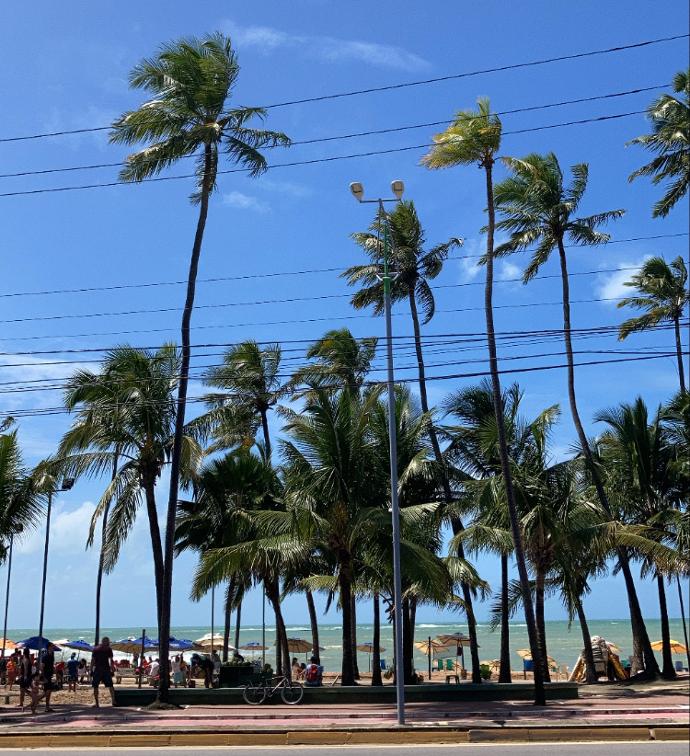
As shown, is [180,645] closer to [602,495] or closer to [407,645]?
[407,645]

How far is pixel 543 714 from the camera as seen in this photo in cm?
1797

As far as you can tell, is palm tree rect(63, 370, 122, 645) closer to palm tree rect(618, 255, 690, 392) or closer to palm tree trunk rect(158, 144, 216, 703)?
palm tree trunk rect(158, 144, 216, 703)

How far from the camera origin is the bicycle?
Result: 2150cm

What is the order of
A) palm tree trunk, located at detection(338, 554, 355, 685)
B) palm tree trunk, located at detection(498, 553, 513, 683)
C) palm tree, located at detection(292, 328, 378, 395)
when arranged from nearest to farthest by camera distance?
palm tree trunk, located at detection(338, 554, 355, 685) → palm tree trunk, located at detection(498, 553, 513, 683) → palm tree, located at detection(292, 328, 378, 395)

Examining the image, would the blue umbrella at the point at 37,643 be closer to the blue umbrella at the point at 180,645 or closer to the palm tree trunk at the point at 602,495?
the blue umbrella at the point at 180,645

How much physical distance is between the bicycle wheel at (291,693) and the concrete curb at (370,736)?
5.31 meters

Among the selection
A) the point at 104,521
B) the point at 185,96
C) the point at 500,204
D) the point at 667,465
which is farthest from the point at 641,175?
the point at 104,521

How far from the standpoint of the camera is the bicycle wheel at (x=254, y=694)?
21516 millimetres

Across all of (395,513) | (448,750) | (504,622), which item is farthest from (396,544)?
(504,622)

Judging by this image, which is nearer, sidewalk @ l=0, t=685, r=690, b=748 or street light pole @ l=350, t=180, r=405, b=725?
sidewalk @ l=0, t=685, r=690, b=748

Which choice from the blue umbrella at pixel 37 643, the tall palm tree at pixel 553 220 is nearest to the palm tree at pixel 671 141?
the tall palm tree at pixel 553 220

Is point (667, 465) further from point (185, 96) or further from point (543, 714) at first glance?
point (185, 96)

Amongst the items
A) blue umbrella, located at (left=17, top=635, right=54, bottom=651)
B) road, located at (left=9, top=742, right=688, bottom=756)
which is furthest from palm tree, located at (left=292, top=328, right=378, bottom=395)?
road, located at (left=9, top=742, right=688, bottom=756)

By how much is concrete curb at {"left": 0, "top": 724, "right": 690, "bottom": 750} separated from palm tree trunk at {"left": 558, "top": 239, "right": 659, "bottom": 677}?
11.9m
